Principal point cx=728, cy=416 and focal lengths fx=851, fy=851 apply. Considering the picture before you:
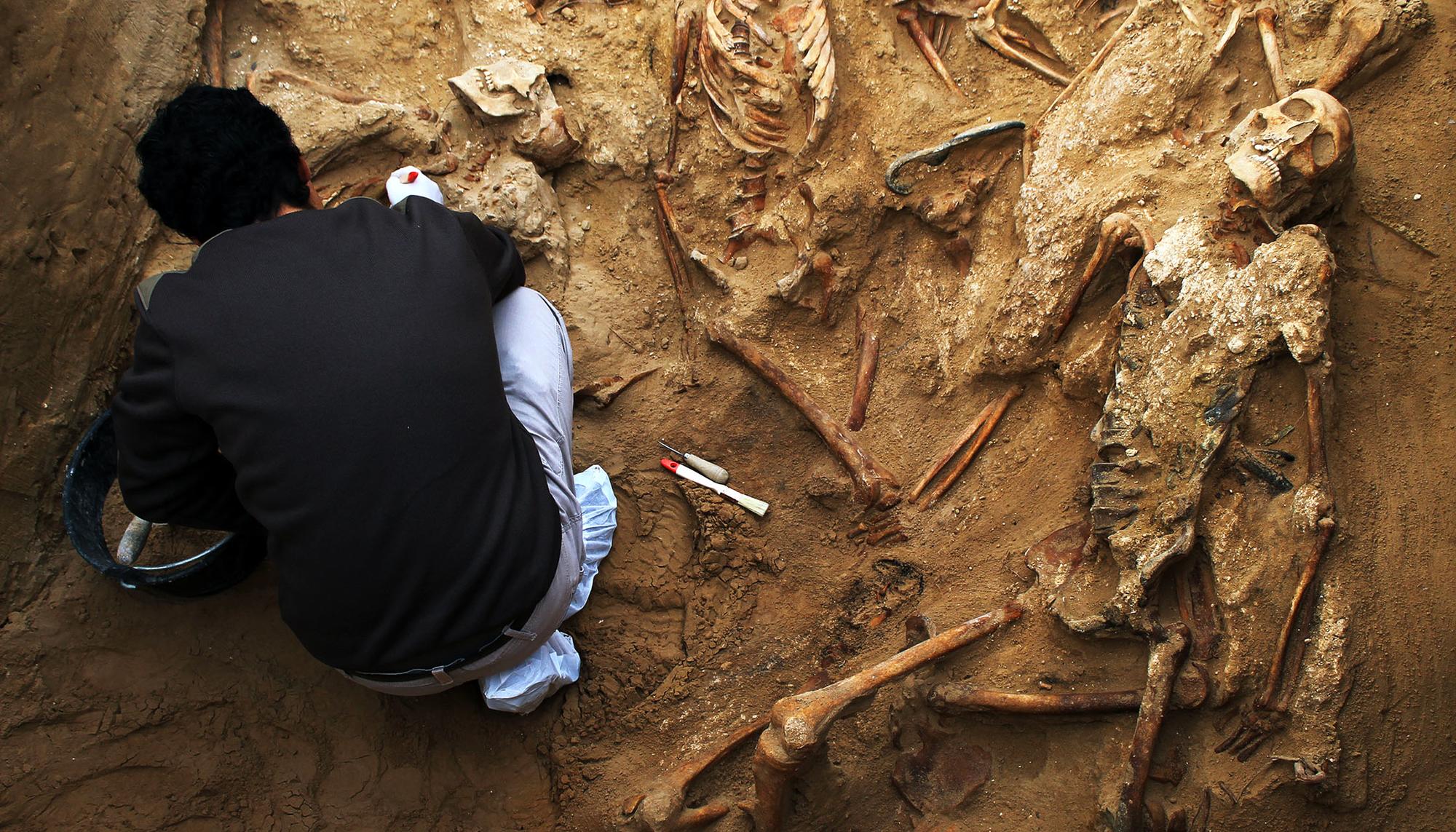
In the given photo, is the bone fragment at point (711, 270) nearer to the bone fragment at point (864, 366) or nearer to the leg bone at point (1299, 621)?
the bone fragment at point (864, 366)

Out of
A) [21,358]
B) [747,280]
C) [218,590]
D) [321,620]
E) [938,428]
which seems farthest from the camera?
[747,280]

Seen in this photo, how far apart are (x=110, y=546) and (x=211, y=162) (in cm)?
152

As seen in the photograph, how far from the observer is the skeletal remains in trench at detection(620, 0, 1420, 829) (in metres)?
2.27

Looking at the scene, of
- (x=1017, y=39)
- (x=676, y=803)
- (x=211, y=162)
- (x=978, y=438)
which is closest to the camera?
(x=211, y=162)

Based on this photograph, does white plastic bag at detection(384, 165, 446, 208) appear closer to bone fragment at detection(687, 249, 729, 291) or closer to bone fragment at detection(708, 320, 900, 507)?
bone fragment at detection(687, 249, 729, 291)

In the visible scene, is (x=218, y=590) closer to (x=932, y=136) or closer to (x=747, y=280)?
(x=747, y=280)

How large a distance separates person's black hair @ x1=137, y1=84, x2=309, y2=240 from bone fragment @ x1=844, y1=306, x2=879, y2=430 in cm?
210

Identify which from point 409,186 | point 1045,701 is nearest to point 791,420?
point 1045,701

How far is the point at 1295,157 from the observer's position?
7.65ft

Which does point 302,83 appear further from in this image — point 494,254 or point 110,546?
point 110,546

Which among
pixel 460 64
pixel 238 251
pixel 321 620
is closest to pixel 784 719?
pixel 321 620

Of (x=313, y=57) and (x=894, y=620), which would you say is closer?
(x=894, y=620)

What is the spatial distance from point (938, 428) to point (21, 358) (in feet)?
9.98

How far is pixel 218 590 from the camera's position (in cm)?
284
